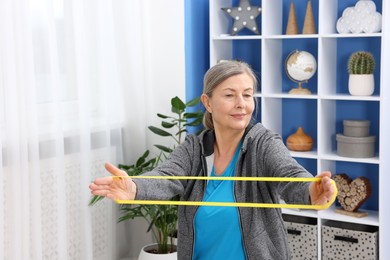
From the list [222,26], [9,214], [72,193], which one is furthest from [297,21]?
[9,214]

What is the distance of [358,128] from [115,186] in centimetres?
196

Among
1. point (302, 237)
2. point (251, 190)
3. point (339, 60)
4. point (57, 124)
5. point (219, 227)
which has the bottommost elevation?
point (302, 237)

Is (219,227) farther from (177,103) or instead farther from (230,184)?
(177,103)

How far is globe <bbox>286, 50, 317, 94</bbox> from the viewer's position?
3.52 meters

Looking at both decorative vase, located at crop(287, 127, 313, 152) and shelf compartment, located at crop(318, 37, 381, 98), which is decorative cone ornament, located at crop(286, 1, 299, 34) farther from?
decorative vase, located at crop(287, 127, 313, 152)

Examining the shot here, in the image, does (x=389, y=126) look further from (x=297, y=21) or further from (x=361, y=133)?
(x=297, y=21)

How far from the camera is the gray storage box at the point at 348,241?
3.31 m

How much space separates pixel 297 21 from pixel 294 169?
2087mm

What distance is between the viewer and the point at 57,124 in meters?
2.98

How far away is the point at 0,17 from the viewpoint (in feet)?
8.64

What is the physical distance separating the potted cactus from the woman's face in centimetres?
147

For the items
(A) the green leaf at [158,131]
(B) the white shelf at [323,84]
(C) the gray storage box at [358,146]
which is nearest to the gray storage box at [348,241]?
(B) the white shelf at [323,84]

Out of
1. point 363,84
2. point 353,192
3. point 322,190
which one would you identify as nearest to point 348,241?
point 353,192

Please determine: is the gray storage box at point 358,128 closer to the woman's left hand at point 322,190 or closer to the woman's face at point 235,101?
the woman's face at point 235,101
